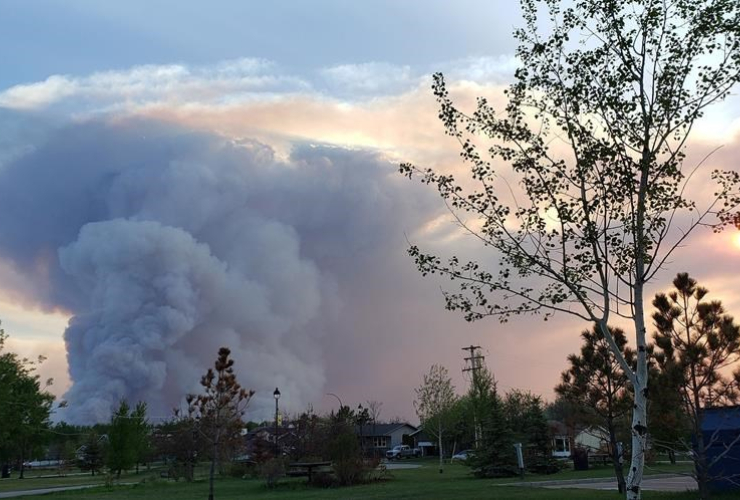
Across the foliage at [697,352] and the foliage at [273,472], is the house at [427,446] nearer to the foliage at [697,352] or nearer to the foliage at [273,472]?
the foliage at [273,472]

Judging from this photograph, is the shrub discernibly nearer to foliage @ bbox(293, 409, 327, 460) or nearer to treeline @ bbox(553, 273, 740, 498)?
foliage @ bbox(293, 409, 327, 460)

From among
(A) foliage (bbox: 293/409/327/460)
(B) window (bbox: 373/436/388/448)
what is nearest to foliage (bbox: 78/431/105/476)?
(A) foliage (bbox: 293/409/327/460)

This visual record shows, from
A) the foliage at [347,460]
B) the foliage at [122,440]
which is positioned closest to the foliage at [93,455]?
the foliage at [122,440]

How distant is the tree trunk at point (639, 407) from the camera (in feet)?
35.9

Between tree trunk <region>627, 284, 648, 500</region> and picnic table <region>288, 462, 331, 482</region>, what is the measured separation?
1114 inches

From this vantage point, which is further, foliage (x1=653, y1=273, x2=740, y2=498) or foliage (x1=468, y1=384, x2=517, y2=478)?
foliage (x1=468, y1=384, x2=517, y2=478)

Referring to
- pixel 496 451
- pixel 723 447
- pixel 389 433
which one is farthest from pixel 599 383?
pixel 389 433

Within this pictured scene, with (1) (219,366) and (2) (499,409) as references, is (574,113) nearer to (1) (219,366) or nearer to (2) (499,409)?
(1) (219,366)

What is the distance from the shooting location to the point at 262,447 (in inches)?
2144

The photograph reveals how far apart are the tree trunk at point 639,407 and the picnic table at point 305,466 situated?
28.3 metres

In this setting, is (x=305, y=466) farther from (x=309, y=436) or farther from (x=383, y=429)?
(x=383, y=429)

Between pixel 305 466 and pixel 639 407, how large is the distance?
1196 inches

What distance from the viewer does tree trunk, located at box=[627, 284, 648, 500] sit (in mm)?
10953

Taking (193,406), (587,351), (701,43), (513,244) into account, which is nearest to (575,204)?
(513,244)
